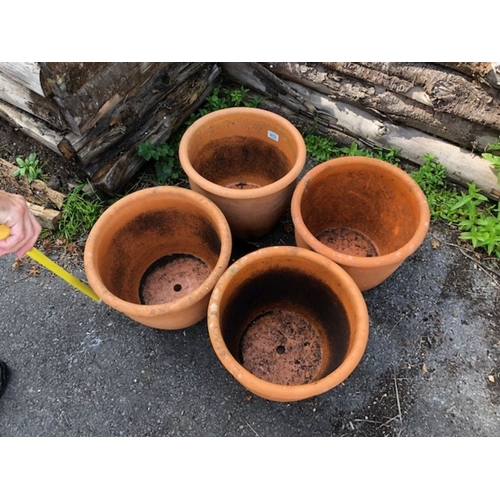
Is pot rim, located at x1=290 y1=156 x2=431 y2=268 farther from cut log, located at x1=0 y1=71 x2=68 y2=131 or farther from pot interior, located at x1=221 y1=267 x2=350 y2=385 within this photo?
cut log, located at x1=0 y1=71 x2=68 y2=131

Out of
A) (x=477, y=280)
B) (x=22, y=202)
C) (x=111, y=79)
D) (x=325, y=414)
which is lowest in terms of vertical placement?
(x=325, y=414)

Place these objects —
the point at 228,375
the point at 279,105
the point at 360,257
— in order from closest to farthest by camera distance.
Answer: the point at 360,257 < the point at 228,375 < the point at 279,105

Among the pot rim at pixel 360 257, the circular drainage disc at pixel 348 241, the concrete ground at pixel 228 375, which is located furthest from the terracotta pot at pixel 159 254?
the circular drainage disc at pixel 348 241

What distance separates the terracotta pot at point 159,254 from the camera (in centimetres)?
192

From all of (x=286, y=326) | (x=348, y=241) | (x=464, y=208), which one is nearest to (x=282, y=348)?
(x=286, y=326)

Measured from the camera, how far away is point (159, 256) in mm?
2578

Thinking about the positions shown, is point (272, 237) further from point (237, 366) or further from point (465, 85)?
point (465, 85)

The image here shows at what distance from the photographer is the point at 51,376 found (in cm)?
233

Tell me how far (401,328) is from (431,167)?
1.10 m

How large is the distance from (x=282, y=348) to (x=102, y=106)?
Result: 65.6 inches

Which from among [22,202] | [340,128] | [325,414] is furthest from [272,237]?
[22,202]

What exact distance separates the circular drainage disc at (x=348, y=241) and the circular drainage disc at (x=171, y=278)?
2.63 feet

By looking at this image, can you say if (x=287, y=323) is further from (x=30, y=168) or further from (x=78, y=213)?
(x=30, y=168)

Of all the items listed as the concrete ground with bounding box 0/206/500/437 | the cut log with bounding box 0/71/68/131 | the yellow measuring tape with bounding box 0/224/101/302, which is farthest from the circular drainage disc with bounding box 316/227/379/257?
the cut log with bounding box 0/71/68/131
